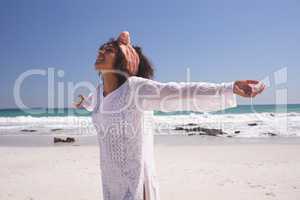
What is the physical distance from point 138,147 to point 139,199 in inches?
10.2

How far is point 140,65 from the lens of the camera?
1.79m

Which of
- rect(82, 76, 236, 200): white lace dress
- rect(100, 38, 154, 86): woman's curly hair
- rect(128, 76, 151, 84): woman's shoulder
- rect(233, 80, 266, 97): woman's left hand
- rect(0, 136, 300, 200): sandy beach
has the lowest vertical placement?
Result: rect(0, 136, 300, 200): sandy beach

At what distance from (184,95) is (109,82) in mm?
426

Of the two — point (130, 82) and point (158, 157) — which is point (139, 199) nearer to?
point (130, 82)

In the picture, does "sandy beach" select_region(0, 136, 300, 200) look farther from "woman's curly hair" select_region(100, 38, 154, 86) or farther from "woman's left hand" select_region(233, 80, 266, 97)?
"woman's left hand" select_region(233, 80, 266, 97)

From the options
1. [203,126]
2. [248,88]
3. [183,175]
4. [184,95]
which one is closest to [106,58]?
[184,95]

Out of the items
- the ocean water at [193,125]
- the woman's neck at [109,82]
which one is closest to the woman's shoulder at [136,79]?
A: the woman's neck at [109,82]

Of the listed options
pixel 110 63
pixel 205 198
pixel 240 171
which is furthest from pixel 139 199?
pixel 240 171

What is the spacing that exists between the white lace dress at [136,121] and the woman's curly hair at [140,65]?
55 millimetres

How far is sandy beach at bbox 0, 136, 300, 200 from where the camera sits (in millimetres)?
5434

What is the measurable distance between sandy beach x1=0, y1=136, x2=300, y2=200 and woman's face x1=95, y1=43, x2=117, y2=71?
3824 mm

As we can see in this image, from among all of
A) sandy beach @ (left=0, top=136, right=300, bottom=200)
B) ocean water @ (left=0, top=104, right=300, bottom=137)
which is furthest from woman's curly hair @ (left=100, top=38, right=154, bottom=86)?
sandy beach @ (left=0, top=136, right=300, bottom=200)

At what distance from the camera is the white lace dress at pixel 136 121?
1583 millimetres

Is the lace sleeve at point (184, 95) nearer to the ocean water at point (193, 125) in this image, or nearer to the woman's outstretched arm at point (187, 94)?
the woman's outstretched arm at point (187, 94)
